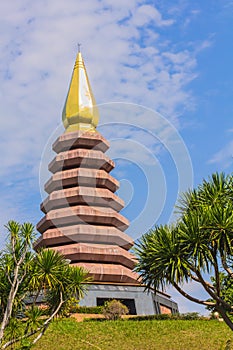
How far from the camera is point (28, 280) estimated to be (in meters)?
18.0

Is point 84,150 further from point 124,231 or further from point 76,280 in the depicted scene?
point 76,280

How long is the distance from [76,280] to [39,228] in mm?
29120

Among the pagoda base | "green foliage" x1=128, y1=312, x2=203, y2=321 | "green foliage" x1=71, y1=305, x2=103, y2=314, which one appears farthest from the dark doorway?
"green foliage" x1=128, y1=312, x2=203, y2=321

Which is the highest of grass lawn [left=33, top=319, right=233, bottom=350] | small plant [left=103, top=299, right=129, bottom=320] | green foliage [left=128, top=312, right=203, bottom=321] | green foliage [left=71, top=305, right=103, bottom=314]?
green foliage [left=71, top=305, right=103, bottom=314]

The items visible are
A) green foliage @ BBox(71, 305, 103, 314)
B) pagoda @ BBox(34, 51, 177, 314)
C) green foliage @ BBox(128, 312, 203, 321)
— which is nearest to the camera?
green foliage @ BBox(128, 312, 203, 321)

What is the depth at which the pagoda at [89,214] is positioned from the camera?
3988cm

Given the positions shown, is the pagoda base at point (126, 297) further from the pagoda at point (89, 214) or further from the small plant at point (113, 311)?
the small plant at point (113, 311)

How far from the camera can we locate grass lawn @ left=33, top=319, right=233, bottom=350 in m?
24.9

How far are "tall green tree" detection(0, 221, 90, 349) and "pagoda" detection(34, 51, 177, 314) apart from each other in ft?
64.8

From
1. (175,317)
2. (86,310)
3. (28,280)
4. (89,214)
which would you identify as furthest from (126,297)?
(28,280)

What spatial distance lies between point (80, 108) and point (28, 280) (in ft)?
119

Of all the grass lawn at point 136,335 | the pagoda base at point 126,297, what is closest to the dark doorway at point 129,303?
the pagoda base at point 126,297

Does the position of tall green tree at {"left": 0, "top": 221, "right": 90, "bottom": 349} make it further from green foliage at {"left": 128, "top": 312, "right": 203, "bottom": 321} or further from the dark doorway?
the dark doorway

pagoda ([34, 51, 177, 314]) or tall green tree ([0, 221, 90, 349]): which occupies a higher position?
pagoda ([34, 51, 177, 314])
